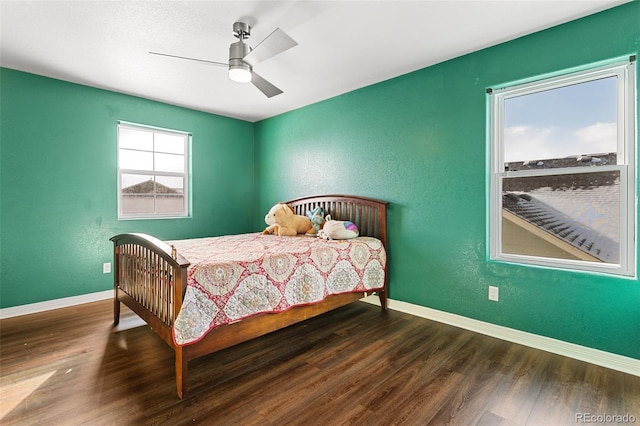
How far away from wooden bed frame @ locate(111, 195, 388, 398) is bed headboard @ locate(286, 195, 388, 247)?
11 millimetres

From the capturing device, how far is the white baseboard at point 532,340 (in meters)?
2.14

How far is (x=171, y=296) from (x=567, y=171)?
3011mm

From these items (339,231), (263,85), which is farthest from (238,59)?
(339,231)

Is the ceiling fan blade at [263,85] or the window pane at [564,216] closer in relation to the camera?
the window pane at [564,216]

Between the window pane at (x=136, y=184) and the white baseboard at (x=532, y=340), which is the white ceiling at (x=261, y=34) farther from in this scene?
the white baseboard at (x=532, y=340)

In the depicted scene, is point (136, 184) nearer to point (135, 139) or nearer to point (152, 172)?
point (152, 172)

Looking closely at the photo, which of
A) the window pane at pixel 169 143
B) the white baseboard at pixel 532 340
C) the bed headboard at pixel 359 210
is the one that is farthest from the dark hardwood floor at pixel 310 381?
the window pane at pixel 169 143

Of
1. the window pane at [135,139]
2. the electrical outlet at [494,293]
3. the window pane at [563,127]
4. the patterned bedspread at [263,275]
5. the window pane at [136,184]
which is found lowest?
the electrical outlet at [494,293]

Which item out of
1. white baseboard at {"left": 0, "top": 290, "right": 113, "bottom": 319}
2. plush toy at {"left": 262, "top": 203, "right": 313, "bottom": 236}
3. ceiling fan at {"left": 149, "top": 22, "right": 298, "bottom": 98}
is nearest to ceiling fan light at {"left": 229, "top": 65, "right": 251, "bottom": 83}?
ceiling fan at {"left": 149, "top": 22, "right": 298, "bottom": 98}

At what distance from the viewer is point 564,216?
241 cm

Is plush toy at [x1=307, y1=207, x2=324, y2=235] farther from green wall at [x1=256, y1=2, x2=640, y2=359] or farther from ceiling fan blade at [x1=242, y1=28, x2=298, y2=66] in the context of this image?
ceiling fan blade at [x1=242, y1=28, x2=298, y2=66]

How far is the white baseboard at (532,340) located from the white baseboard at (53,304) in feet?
11.5

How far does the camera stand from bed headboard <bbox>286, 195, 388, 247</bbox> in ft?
11.3

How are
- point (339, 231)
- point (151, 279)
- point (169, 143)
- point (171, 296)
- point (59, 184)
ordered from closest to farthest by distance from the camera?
point (171, 296), point (151, 279), point (339, 231), point (59, 184), point (169, 143)
